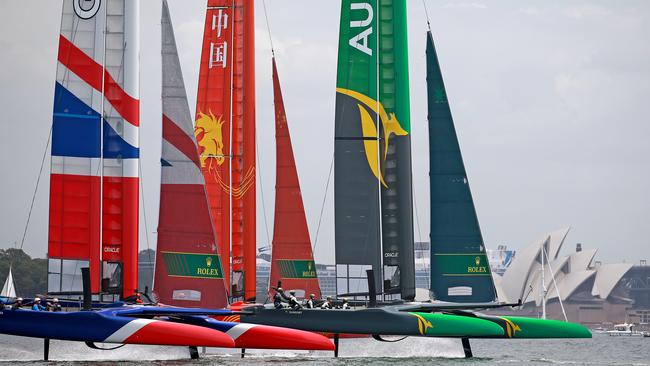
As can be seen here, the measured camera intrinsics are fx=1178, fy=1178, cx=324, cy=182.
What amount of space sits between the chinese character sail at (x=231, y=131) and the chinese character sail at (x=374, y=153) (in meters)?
3.85

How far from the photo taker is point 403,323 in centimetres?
2083

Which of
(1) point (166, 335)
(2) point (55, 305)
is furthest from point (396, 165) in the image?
(2) point (55, 305)

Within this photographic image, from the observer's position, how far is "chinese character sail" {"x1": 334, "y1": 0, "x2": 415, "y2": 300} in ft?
77.9

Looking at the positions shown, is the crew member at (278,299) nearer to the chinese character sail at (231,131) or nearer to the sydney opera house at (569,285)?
the chinese character sail at (231,131)

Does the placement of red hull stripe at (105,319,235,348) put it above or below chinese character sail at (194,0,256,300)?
below

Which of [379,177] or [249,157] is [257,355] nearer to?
[379,177]

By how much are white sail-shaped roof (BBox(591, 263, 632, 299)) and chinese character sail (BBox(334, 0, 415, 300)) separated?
3373 inches

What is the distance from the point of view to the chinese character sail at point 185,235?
74.6ft

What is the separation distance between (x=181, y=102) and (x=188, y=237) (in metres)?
2.74

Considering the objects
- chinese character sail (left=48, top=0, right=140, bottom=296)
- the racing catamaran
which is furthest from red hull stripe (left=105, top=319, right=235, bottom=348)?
the racing catamaran

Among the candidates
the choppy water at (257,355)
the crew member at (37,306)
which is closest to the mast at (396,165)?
the choppy water at (257,355)

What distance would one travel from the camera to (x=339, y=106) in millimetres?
24281

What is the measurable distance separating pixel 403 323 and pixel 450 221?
504 cm

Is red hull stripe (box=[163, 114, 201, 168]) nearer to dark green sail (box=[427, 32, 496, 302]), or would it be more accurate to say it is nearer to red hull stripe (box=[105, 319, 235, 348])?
red hull stripe (box=[105, 319, 235, 348])
